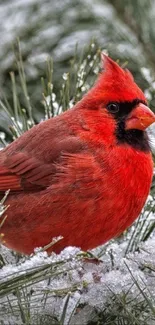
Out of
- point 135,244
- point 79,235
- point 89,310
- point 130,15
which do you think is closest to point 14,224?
point 79,235

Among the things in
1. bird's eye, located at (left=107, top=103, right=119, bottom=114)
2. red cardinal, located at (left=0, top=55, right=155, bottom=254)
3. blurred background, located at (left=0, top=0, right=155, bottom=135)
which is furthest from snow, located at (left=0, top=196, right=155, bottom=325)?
blurred background, located at (left=0, top=0, right=155, bottom=135)

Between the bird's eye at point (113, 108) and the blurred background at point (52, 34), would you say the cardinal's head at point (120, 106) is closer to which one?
the bird's eye at point (113, 108)

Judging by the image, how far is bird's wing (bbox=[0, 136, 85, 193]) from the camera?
276 centimetres

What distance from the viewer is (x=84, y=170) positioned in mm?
2629

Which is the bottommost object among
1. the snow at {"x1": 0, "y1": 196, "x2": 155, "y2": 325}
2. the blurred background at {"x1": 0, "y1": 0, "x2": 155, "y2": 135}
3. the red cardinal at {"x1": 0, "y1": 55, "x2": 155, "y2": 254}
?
the snow at {"x1": 0, "y1": 196, "x2": 155, "y2": 325}

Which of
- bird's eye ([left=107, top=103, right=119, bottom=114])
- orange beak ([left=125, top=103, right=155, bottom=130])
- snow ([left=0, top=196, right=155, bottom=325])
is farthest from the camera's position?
bird's eye ([left=107, top=103, right=119, bottom=114])

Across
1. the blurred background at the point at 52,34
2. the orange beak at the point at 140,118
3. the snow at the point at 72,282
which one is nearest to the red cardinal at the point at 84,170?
the orange beak at the point at 140,118

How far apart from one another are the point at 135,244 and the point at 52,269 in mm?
558

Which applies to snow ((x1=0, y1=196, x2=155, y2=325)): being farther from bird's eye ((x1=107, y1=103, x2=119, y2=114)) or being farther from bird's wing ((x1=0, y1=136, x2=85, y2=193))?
bird's eye ((x1=107, y1=103, x2=119, y2=114))

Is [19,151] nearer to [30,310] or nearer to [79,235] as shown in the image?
[79,235]

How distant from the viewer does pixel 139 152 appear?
2.71 metres

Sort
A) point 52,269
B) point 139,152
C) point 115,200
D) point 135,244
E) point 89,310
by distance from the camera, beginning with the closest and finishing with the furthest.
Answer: point 52,269
point 89,310
point 135,244
point 115,200
point 139,152

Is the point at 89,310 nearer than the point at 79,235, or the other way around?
the point at 89,310

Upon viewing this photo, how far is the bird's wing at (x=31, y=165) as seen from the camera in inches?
109
